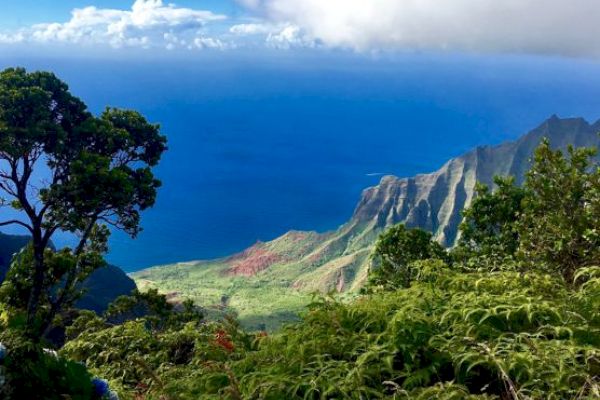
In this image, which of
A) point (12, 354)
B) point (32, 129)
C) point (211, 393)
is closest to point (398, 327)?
point (211, 393)

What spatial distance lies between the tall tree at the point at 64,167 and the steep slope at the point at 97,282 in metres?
55.5

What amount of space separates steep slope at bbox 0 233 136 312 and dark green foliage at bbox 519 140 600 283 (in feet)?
218

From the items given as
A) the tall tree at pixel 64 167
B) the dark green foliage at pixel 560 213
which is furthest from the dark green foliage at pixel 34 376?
the tall tree at pixel 64 167

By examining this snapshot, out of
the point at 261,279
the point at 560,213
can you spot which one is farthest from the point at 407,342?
the point at 261,279

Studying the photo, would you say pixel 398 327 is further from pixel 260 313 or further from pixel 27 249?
pixel 260 313

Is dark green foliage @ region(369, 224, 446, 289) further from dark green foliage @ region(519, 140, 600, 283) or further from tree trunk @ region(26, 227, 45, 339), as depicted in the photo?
tree trunk @ region(26, 227, 45, 339)

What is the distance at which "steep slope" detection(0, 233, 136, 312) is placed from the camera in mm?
72500

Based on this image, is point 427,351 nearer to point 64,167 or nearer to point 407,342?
point 407,342

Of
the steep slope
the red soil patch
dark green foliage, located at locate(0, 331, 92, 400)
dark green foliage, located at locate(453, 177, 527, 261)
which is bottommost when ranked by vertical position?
dark green foliage, located at locate(0, 331, 92, 400)

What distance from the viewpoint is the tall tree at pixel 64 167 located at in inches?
618

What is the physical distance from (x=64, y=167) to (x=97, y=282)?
303ft

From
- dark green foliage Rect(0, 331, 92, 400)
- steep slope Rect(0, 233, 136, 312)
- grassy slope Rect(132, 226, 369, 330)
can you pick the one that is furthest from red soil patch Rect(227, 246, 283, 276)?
dark green foliage Rect(0, 331, 92, 400)

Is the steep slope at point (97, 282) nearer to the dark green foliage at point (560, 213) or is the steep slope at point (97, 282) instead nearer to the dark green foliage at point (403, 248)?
the dark green foliage at point (403, 248)

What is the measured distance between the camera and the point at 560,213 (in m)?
13.0
